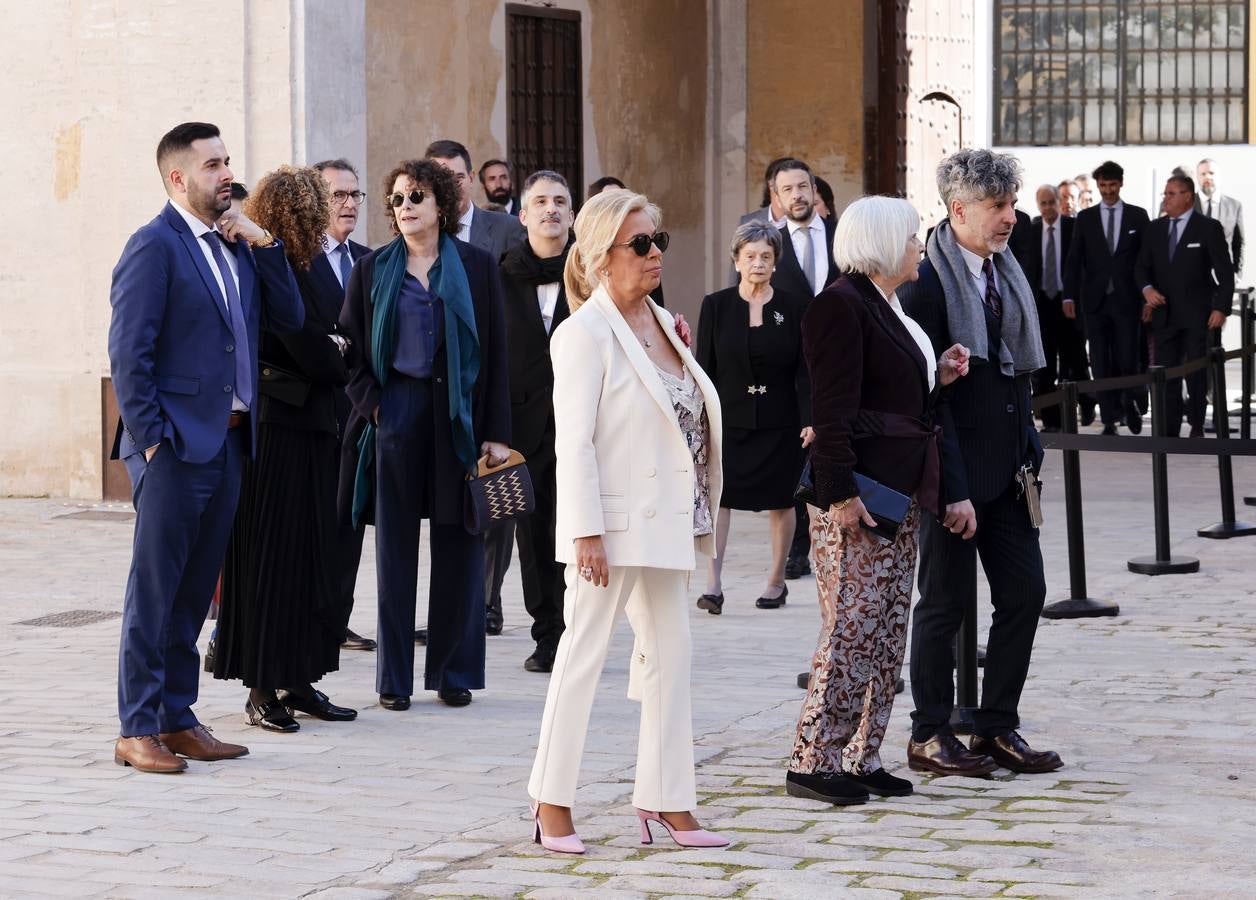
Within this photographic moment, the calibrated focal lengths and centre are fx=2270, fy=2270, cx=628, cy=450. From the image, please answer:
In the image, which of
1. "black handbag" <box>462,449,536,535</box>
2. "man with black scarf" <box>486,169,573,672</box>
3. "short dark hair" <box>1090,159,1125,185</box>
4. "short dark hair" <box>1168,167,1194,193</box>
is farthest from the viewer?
"short dark hair" <box>1090,159,1125,185</box>

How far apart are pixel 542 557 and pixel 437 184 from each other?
5.28ft

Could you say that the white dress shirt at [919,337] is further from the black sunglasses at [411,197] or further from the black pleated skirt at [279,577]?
the black pleated skirt at [279,577]

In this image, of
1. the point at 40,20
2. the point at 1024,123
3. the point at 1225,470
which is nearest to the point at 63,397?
the point at 40,20

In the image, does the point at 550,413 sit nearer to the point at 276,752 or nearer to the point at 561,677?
the point at 276,752

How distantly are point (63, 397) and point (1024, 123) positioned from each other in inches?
999

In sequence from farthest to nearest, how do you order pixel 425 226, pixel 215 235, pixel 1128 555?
pixel 1128 555, pixel 425 226, pixel 215 235

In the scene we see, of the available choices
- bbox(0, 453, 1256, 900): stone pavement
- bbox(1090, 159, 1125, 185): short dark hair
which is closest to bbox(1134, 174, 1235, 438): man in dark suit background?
bbox(1090, 159, 1125, 185): short dark hair

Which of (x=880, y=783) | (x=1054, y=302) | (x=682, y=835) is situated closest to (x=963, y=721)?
(x=880, y=783)

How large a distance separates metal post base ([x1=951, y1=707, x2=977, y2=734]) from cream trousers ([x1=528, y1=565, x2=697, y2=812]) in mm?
1319

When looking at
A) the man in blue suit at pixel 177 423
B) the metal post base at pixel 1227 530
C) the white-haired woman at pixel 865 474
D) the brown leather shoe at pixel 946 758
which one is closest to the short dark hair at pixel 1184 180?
the metal post base at pixel 1227 530

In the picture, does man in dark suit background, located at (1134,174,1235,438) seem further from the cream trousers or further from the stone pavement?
the cream trousers

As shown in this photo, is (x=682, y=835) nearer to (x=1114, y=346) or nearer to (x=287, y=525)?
(x=287, y=525)

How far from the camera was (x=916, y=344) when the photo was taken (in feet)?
20.6

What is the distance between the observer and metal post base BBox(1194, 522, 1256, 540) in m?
12.1
